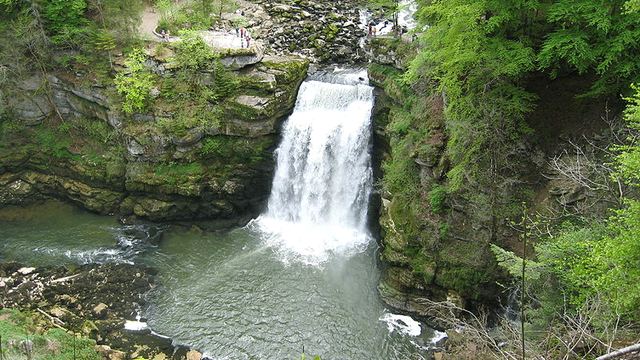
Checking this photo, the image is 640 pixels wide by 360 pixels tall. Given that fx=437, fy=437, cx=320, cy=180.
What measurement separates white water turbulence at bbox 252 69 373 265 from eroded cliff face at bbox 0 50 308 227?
105 cm

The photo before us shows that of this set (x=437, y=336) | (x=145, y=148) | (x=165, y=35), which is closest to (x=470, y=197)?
(x=437, y=336)

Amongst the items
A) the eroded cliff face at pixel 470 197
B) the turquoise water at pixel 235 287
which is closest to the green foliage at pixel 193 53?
the turquoise water at pixel 235 287

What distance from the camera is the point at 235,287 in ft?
62.0

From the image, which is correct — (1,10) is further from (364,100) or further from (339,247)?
(339,247)

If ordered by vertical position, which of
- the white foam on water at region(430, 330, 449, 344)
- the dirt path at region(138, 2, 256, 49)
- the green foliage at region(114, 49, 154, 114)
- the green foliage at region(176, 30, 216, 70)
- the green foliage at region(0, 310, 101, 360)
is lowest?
the white foam on water at region(430, 330, 449, 344)

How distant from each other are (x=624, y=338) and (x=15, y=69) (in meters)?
28.3

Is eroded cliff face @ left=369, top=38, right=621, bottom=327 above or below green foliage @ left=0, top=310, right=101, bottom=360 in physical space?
above

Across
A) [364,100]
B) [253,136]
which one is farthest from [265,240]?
[364,100]

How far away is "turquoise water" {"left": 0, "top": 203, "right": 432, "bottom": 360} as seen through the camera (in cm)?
1638

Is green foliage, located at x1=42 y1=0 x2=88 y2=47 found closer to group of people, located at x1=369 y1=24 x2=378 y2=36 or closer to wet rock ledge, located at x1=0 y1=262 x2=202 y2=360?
wet rock ledge, located at x1=0 y1=262 x2=202 y2=360

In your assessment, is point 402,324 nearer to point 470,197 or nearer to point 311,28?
point 470,197

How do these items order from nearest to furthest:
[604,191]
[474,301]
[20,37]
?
[604,191] → [474,301] → [20,37]

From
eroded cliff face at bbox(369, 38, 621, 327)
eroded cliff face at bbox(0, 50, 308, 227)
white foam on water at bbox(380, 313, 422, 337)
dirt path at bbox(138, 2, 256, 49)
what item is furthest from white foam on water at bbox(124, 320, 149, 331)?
dirt path at bbox(138, 2, 256, 49)

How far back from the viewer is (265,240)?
72.2 feet
